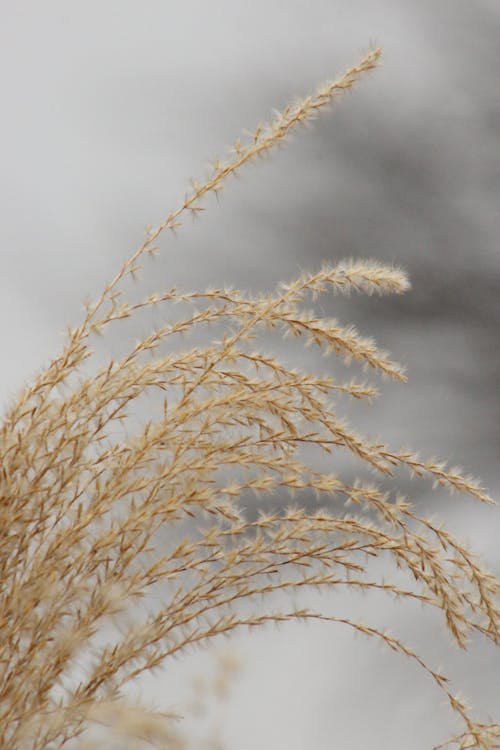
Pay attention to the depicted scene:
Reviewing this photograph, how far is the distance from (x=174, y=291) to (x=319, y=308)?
73 centimetres

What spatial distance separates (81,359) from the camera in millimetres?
811

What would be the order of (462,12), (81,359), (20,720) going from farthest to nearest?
(462,12)
(81,359)
(20,720)

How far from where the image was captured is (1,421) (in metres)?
0.78

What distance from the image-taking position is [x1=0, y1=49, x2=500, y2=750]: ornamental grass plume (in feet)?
2.33

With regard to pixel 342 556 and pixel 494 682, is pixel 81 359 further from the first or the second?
pixel 494 682

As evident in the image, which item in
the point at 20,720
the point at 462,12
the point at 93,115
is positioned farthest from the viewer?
the point at 462,12

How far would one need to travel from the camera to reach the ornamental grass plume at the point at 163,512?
2.33 ft

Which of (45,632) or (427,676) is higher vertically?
(427,676)

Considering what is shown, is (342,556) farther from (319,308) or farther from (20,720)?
(319,308)

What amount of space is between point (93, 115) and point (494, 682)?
1081 millimetres

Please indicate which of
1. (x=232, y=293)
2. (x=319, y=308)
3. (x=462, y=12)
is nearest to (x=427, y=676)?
(x=319, y=308)

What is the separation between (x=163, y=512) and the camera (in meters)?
0.74

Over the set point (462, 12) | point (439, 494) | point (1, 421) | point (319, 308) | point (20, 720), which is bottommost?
point (20, 720)

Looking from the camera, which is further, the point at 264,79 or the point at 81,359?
the point at 264,79
